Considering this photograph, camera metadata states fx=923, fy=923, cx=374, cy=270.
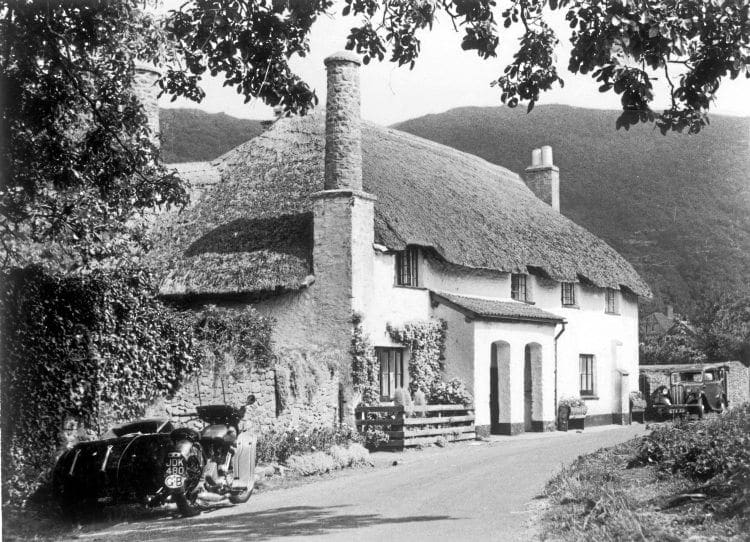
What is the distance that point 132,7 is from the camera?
1166cm

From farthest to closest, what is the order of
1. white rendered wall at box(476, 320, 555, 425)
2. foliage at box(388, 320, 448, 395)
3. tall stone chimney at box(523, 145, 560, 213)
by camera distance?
tall stone chimney at box(523, 145, 560, 213) → white rendered wall at box(476, 320, 555, 425) → foliage at box(388, 320, 448, 395)

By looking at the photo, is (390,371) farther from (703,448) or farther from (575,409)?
(703,448)

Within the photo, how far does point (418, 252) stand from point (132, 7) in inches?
523

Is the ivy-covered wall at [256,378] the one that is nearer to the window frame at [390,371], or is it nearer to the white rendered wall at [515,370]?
the window frame at [390,371]

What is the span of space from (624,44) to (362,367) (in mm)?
13161

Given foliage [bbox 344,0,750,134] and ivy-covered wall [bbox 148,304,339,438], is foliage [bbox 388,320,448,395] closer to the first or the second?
ivy-covered wall [bbox 148,304,339,438]

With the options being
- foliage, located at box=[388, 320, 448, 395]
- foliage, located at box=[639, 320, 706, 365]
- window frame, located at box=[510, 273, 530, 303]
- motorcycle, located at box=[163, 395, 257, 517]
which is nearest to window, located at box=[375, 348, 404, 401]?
foliage, located at box=[388, 320, 448, 395]

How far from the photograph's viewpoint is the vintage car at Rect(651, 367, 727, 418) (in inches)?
990

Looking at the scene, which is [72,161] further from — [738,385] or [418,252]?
[738,385]

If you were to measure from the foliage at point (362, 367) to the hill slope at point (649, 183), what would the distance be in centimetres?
3585

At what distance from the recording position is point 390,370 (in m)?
22.8

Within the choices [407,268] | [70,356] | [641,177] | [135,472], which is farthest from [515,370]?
[641,177]

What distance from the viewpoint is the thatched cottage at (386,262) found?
2117cm

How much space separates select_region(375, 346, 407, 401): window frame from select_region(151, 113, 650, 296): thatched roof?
103 inches
